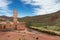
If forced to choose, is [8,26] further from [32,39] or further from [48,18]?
[48,18]

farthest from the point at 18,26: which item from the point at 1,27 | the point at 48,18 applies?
the point at 48,18

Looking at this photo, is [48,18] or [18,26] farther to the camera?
[48,18]

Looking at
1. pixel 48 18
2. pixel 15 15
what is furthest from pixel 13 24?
pixel 48 18

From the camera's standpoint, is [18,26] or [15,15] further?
[15,15]

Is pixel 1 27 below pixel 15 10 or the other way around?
below

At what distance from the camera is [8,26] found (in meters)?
30.1

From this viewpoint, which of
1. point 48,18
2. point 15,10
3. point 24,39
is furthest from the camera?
point 48,18

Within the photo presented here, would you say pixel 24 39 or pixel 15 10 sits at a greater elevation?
pixel 15 10

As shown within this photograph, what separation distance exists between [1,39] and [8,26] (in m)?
12.3

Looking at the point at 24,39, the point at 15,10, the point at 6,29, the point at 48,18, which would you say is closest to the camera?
the point at 24,39

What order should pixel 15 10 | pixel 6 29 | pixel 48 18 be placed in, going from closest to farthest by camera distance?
pixel 6 29, pixel 15 10, pixel 48 18

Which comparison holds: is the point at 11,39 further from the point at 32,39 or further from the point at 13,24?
the point at 13,24

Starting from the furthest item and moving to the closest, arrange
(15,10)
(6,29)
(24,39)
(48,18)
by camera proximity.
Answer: (48,18), (15,10), (6,29), (24,39)

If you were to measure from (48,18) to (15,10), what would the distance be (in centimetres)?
4175
